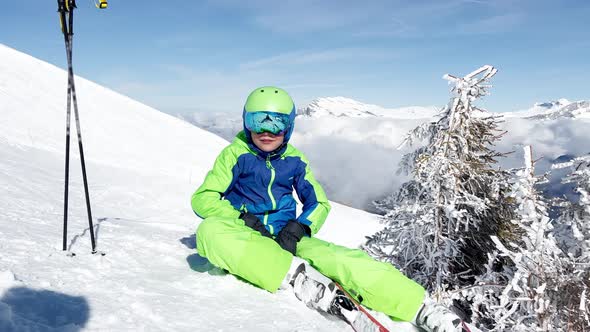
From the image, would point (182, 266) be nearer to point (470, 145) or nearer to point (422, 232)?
point (422, 232)

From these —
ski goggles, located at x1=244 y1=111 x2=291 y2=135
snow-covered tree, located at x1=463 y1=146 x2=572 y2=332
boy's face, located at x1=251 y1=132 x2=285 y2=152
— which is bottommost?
snow-covered tree, located at x1=463 y1=146 x2=572 y2=332

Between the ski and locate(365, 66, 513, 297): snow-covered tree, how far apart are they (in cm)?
539

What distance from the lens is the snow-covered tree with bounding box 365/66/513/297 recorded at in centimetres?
899

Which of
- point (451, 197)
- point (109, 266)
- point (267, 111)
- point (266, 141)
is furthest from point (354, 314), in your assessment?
point (451, 197)

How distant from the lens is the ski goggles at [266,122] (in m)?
5.00

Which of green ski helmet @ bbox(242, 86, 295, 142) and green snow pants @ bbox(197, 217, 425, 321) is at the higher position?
green ski helmet @ bbox(242, 86, 295, 142)

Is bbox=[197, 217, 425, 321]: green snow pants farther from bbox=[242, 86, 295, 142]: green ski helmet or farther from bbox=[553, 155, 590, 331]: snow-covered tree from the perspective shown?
bbox=[553, 155, 590, 331]: snow-covered tree

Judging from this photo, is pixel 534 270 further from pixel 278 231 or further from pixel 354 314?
pixel 278 231

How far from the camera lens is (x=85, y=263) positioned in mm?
3984

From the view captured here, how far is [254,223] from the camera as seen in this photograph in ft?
15.2

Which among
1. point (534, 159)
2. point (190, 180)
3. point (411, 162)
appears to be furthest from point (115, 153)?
point (534, 159)

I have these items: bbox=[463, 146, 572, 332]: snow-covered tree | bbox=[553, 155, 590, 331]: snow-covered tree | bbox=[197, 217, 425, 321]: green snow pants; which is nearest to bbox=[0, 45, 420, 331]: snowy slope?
bbox=[197, 217, 425, 321]: green snow pants

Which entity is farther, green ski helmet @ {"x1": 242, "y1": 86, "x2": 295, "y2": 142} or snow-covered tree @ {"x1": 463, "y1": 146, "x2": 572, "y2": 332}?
snow-covered tree @ {"x1": 463, "y1": 146, "x2": 572, "y2": 332}

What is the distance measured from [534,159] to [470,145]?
2.34m
